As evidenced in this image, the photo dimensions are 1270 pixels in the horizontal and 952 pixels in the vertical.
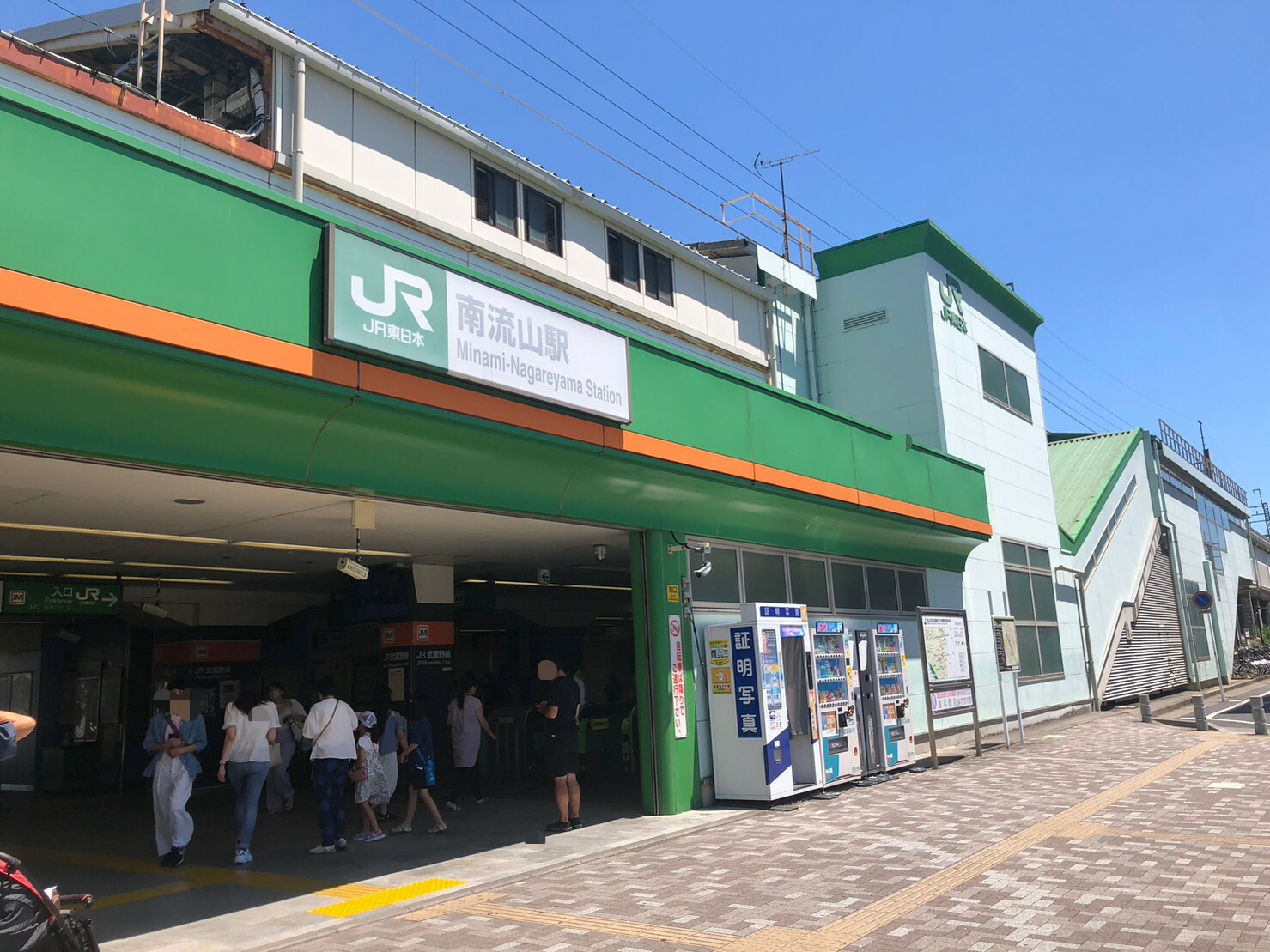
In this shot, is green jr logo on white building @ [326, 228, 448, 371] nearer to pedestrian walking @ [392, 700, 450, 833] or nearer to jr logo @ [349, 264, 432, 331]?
jr logo @ [349, 264, 432, 331]

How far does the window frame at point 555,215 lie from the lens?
16.9 m

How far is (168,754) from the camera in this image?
9.30 m

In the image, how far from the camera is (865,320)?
66.3 ft

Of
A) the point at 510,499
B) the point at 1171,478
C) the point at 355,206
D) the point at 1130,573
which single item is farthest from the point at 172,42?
the point at 1171,478

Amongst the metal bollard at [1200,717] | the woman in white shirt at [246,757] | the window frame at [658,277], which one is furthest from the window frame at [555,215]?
the metal bollard at [1200,717]

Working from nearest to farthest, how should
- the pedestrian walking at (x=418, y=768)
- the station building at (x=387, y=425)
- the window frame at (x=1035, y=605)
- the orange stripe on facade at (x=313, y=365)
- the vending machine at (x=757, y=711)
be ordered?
the orange stripe on facade at (x=313, y=365) < the station building at (x=387, y=425) < the pedestrian walking at (x=418, y=768) < the vending machine at (x=757, y=711) < the window frame at (x=1035, y=605)

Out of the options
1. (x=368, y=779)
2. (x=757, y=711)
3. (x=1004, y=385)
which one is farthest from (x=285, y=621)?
(x=1004, y=385)

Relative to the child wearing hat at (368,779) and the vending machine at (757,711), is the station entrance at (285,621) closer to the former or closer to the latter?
the child wearing hat at (368,779)

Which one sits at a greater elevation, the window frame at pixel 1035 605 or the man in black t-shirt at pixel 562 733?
the window frame at pixel 1035 605

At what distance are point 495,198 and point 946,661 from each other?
10.4 m

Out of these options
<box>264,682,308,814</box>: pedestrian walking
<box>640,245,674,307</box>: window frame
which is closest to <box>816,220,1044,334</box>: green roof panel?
<box>640,245,674,307</box>: window frame

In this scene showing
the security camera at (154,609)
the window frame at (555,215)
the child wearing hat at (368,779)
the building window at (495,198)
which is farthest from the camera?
the window frame at (555,215)

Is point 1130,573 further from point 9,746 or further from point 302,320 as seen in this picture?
point 9,746

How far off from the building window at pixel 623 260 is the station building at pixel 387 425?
8cm
